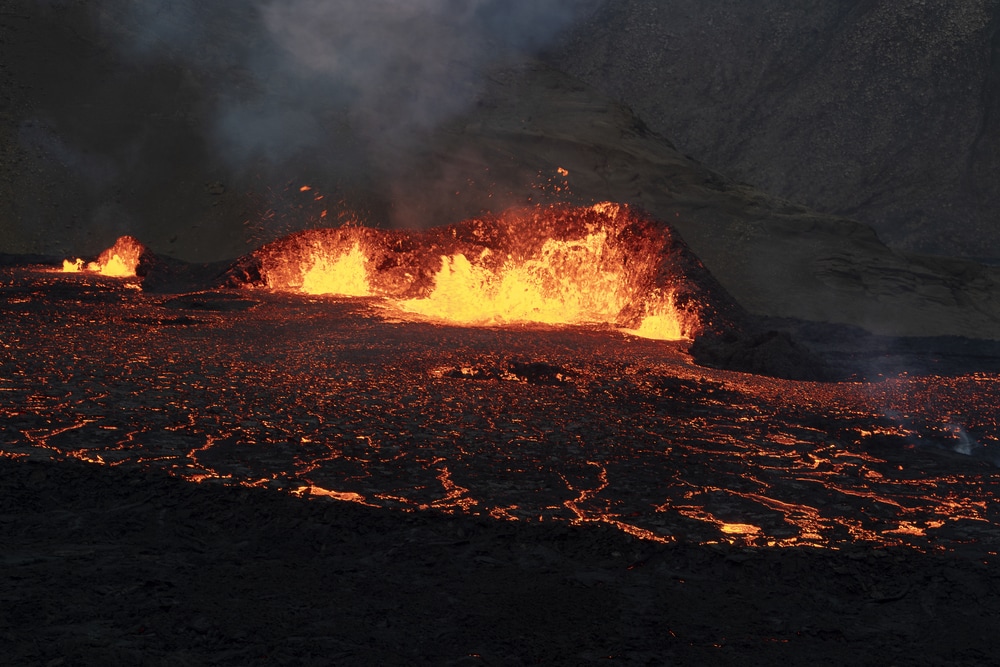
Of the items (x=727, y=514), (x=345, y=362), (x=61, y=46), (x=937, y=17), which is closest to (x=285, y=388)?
(x=345, y=362)

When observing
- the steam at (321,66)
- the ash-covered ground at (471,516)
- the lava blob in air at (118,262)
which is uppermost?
the steam at (321,66)

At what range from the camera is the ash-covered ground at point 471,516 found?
10.9ft

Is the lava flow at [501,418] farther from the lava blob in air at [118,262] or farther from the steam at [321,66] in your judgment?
the steam at [321,66]

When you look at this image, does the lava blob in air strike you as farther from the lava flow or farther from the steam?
the steam

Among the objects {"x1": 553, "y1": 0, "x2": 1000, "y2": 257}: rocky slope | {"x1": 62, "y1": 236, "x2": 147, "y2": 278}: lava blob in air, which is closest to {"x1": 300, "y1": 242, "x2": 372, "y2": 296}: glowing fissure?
{"x1": 62, "y1": 236, "x2": 147, "y2": 278}: lava blob in air

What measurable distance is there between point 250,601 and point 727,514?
7.11 ft

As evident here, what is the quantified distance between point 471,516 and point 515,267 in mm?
8778

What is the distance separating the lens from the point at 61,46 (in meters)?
20.2

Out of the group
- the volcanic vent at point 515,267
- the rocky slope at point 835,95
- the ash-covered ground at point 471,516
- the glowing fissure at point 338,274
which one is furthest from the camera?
the rocky slope at point 835,95

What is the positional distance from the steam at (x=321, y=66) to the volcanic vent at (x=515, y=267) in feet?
10.5

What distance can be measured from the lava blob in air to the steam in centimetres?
293

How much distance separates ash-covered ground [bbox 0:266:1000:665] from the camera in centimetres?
333

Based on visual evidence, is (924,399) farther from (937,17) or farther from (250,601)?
(937,17)

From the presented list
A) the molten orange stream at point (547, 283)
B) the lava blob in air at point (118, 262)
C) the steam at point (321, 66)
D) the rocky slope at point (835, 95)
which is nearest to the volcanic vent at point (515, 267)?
the molten orange stream at point (547, 283)
